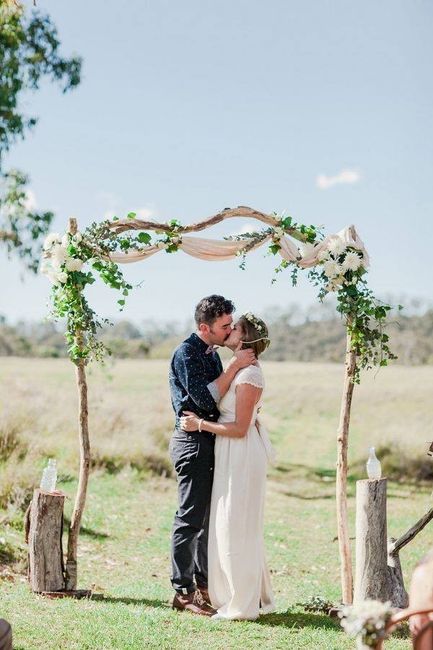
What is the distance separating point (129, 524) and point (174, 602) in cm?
438

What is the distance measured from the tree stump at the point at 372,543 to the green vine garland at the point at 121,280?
102 centimetres

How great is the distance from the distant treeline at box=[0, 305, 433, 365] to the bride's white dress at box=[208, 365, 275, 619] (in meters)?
44.6

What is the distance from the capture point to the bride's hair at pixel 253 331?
627cm

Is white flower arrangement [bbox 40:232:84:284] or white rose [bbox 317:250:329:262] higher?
white rose [bbox 317:250:329:262]

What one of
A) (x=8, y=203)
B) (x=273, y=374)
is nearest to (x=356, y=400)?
(x=273, y=374)

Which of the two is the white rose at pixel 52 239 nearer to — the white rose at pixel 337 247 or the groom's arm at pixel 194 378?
the groom's arm at pixel 194 378

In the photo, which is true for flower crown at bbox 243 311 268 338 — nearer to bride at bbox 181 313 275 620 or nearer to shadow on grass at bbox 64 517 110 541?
bride at bbox 181 313 275 620

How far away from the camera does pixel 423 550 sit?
9.66 m

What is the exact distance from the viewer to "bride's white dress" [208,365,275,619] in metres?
6.13

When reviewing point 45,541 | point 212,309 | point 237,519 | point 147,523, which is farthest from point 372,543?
point 147,523

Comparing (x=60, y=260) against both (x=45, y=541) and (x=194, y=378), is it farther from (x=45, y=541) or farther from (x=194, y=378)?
(x=45, y=541)

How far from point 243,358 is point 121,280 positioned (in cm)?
136

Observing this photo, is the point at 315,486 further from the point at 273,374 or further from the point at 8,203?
the point at 273,374

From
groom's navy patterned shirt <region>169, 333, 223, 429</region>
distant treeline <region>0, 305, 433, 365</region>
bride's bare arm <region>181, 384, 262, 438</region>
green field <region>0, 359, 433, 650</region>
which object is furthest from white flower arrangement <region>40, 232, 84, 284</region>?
distant treeline <region>0, 305, 433, 365</region>
